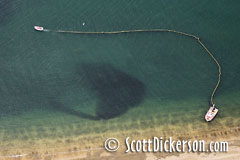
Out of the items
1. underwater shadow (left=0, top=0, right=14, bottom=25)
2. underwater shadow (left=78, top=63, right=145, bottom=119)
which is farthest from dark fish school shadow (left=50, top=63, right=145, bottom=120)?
underwater shadow (left=0, top=0, right=14, bottom=25)

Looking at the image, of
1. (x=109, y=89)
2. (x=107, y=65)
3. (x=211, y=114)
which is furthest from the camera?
(x=107, y=65)

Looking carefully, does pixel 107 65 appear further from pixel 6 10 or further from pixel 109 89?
pixel 6 10

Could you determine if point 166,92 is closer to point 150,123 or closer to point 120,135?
point 150,123

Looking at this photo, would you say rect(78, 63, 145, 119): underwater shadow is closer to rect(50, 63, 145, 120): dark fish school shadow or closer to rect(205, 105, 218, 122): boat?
rect(50, 63, 145, 120): dark fish school shadow

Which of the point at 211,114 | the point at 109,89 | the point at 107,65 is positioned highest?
the point at 107,65

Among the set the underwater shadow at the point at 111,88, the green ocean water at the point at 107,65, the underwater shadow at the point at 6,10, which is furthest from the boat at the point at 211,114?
the underwater shadow at the point at 6,10

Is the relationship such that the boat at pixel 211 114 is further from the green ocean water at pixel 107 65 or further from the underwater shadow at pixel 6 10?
the underwater shadow at pixel 6 10

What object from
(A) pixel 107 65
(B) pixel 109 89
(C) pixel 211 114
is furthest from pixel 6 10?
(C) pixel 211 114
